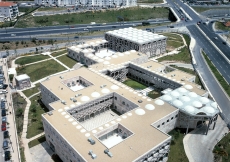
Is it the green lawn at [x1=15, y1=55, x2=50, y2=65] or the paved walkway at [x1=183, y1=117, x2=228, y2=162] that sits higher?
the green lawn at [x1=15, y1=55, x2=50, y2=65]

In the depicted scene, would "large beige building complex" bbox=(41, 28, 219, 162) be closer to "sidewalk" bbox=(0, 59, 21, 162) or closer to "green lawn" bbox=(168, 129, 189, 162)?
"green lawn" bbox=(168, 129, 189, 162)

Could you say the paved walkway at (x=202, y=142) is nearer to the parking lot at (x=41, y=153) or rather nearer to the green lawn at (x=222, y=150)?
the green lawn at (x=222, y=150)

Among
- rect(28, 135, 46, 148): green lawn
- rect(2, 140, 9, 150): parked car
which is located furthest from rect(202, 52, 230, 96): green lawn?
rect(2, 140, 9, 150): parked car

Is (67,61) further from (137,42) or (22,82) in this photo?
(137,42)

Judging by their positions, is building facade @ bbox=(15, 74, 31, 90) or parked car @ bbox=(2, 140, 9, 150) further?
building facade @ bbox=(15, 74, 31, 90)

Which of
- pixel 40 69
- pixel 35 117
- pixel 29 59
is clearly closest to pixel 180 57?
pixel 40 69

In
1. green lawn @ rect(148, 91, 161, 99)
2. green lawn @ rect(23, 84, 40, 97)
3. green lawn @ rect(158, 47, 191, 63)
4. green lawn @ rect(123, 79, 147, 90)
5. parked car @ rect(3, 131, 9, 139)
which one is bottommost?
parked car @ rect(3, 131, 9, 139)
